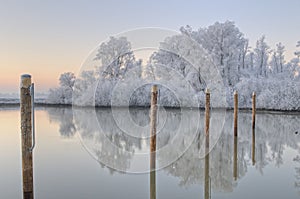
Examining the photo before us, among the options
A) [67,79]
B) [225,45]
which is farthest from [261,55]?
[67,79]

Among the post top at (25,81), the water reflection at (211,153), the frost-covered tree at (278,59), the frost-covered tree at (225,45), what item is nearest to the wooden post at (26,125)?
the post top at (25,81)

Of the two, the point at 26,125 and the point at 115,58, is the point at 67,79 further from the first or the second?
the point at 26,125

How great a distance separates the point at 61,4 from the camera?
12.5 m

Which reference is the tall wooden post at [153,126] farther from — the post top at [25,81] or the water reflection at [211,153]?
the post top at [25,81]

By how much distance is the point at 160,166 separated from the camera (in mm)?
6234

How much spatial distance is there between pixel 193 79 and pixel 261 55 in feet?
54.3

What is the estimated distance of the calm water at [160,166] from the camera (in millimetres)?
4703

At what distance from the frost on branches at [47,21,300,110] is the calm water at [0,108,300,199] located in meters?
2.57

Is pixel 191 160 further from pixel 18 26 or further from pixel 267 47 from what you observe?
pixel 267 47

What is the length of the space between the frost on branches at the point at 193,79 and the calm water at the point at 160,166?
257 centimetres

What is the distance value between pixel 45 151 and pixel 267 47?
3214cm

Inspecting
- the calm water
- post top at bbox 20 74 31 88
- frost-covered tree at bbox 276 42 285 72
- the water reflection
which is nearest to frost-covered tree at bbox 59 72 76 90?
the water reflection

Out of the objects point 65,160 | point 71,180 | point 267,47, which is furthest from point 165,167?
point 267,47

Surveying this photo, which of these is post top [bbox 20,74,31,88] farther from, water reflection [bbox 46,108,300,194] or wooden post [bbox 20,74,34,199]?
water reflection [bbox 46,108,300,194]
